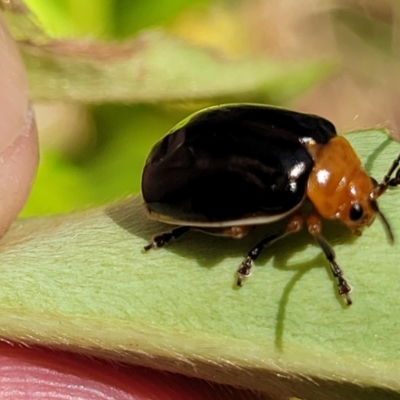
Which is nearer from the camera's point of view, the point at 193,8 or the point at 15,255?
the point at 15,255

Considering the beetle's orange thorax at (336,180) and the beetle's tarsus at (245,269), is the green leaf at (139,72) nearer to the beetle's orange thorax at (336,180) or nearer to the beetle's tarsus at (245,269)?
the beetle's orange thorax at (336,180)

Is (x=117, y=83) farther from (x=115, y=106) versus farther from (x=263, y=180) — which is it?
(x=263, y=180)

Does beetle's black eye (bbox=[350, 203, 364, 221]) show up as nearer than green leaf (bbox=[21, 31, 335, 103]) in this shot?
Yes

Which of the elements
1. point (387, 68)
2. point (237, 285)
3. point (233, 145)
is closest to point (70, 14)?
point (233, 145)

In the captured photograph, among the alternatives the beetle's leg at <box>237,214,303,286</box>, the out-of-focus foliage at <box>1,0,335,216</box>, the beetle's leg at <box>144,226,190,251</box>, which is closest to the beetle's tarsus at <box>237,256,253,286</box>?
the beetle's leg at <box>237,214,303,286</box>

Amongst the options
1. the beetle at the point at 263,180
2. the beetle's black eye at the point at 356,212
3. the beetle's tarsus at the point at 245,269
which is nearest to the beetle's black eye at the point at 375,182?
the beetle at the point at 263,180

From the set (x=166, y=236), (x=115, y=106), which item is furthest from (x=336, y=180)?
(x=115, y=106)

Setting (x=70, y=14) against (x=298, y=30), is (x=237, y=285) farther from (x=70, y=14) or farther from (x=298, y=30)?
(x=298, y=30)

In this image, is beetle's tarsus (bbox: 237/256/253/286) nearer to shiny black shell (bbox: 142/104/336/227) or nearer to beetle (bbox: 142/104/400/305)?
beetle (bbox: 142/104/400/305)
